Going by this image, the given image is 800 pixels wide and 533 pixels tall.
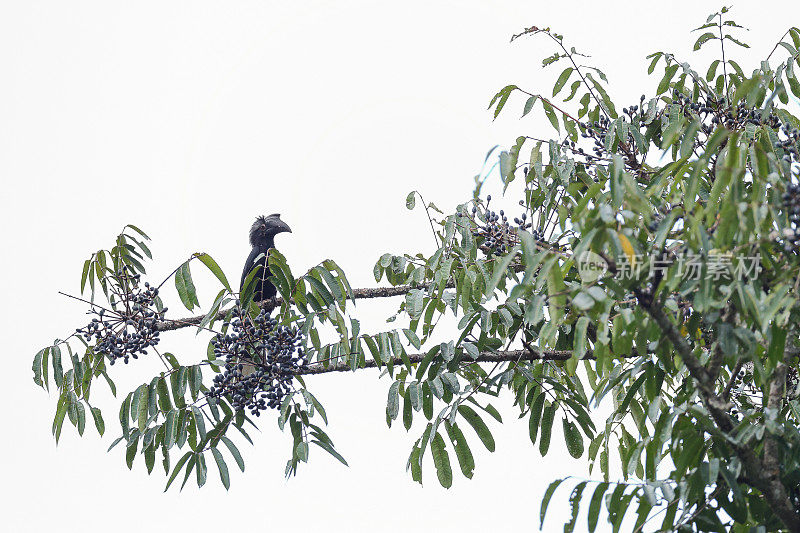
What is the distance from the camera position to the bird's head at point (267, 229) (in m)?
6.72

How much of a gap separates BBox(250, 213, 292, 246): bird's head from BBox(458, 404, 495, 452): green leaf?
3394 mm

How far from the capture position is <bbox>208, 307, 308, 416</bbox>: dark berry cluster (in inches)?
139

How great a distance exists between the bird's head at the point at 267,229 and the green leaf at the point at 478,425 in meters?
3.39

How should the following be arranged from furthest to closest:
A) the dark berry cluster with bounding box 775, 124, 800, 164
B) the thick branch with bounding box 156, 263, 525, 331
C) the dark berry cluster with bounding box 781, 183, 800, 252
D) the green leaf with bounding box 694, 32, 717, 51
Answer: the green leaf with bounding box 694, 32, 717, 51
the thick branch with bounding box 156, 263, 525, 331
the dark berry cluster with bounding box 775, 124, 800, 164
the dark berry cluster with bounding box 781, 183, 800, 252

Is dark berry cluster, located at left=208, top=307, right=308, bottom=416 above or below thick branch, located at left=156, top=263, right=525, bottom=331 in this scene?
below

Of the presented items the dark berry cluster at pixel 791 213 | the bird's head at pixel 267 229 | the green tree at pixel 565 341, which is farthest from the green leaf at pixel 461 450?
the bird's head at pixel 267 229

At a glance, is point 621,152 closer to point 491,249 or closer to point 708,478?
point 491,249

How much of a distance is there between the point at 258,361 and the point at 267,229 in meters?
3.23

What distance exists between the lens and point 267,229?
6727mm

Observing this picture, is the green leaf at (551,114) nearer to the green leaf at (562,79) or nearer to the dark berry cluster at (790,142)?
the green leaf at (562,79)

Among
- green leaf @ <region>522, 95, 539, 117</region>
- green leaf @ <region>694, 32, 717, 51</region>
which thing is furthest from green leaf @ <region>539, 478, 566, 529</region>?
green leaf @ <region>694, 32, 717, 51</region>

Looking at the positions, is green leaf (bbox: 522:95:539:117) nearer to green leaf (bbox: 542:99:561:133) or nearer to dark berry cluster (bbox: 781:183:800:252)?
green leaf (bbox: 542:99:561:133)

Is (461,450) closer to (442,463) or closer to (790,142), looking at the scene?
(442,463)

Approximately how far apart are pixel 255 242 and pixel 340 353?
3212 millimetres
